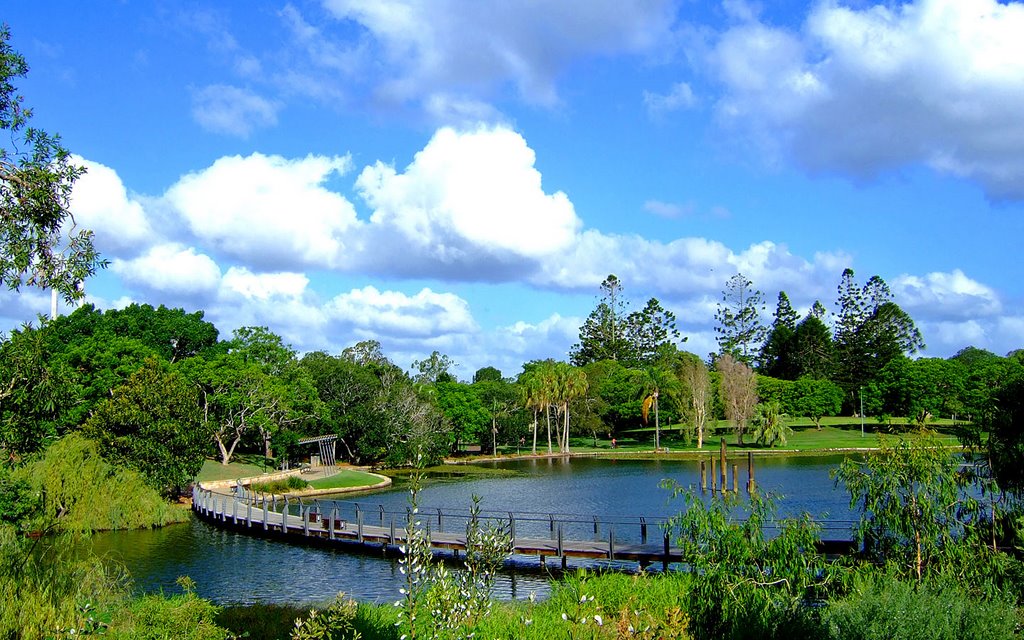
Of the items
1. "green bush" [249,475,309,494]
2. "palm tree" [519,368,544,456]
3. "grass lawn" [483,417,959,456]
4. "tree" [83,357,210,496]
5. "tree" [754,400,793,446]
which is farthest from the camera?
"palm tree" [519,368,544,456]

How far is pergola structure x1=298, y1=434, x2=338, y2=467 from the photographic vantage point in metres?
60.5

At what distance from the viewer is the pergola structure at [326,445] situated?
199 ft

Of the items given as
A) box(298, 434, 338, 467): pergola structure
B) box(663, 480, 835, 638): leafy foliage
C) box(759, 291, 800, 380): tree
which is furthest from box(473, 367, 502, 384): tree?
box(663, 480, 835, 638): leafy foliage

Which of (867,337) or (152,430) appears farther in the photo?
(867,337)

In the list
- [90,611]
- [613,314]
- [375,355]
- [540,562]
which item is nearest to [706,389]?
[375,355]

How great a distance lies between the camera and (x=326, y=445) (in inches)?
2516

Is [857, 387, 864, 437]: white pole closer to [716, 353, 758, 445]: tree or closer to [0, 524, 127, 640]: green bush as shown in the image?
[716, 353, 758, 445]: tree

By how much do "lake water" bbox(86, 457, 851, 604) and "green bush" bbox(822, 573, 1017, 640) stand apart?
9.27m

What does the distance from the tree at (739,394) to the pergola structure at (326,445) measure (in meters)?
39.5

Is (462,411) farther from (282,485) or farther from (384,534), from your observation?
(384,534)

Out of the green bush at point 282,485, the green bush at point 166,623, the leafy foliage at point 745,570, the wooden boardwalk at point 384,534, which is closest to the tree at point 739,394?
the green bush at point 282,485

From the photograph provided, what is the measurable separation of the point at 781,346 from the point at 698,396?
34689 mm

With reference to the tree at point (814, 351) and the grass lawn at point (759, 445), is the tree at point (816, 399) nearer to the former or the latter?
the grass lawn at point (759, 445)

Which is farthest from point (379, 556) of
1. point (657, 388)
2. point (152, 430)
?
point (657, 388)
